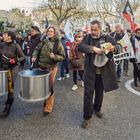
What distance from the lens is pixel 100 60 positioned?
17.1ft

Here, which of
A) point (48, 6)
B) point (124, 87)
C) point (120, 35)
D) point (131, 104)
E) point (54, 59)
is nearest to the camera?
point (54, 59)

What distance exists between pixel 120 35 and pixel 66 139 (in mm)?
5714

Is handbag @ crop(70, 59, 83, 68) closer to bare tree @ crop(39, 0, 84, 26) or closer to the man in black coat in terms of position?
the man in black coat

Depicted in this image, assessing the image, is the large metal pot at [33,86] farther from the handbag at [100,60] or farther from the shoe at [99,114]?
the shoe at [99,114]

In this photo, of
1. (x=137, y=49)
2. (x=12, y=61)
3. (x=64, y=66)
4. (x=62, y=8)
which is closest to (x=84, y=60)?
(x=12, y=61)

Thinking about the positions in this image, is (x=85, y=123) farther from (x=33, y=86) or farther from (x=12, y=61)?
(x=12, y=61)

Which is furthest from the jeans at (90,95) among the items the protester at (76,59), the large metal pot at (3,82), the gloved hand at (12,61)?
the protester at (76,59)

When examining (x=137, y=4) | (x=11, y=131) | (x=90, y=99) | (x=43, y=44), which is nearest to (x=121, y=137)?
(x=90, y=99)

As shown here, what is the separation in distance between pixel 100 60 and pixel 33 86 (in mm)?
1179

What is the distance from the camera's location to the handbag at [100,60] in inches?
203

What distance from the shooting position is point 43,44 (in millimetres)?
5949

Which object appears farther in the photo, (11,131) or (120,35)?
(120,35)

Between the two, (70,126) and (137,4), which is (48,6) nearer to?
(137,4)

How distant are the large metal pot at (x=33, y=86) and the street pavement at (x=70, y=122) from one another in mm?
566
